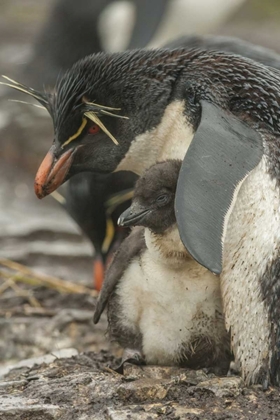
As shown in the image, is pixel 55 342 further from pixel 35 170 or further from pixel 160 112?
pixel 35 170

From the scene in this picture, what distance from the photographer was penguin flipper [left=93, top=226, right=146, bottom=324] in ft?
10.6

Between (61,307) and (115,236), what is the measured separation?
51 cm

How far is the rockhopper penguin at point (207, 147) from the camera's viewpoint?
270cm

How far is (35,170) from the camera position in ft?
24.6

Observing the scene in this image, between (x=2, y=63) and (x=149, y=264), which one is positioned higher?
(x=149, y=264)

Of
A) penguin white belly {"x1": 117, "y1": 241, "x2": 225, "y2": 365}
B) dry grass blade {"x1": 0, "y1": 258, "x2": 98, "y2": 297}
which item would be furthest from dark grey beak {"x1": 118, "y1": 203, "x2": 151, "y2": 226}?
dry grass blade {"x1": 0, "y1": 258, "x2": 98, "y2": 297}

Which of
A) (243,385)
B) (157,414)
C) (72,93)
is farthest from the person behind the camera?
(72,93)

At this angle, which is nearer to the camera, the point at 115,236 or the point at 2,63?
the point at 115,236

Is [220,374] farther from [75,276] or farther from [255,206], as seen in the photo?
[75,276]

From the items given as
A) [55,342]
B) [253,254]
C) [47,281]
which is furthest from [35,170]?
[253,254]

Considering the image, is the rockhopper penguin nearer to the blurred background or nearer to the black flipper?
the black flipper

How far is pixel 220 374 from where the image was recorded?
10.3 feet

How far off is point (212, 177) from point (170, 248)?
0.38 metres

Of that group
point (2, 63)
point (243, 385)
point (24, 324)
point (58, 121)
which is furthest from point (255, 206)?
point (2, 63)
